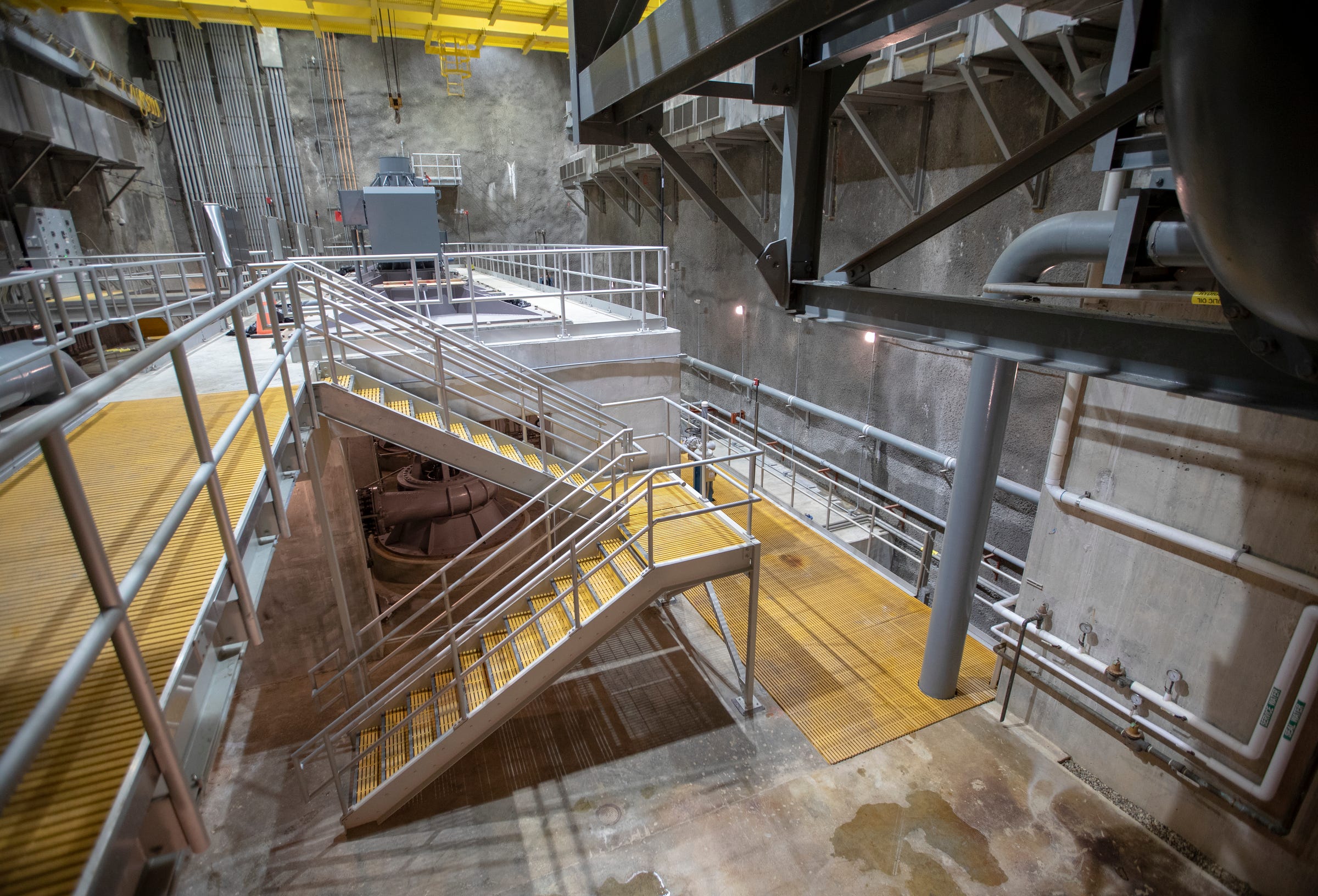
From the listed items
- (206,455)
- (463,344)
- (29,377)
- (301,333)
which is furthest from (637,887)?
(29,377)

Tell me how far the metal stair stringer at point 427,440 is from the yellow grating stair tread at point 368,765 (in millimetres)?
2614

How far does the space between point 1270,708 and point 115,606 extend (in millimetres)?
6296

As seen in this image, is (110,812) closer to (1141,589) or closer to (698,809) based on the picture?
(698,809)

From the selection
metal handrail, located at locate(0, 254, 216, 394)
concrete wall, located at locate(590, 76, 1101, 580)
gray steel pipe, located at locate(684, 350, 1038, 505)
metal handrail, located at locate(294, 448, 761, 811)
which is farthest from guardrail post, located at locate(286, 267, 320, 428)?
concrete wall, located at locate(590, 76, 1101, 580)

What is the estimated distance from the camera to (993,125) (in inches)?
259

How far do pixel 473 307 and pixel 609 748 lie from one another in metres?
4.90

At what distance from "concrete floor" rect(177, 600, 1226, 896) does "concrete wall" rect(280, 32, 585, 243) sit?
1840cm

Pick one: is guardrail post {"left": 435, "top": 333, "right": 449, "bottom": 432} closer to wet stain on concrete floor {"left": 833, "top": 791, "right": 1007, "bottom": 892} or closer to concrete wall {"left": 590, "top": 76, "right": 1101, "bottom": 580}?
wet stain on concrete floor {"left": 833, "top": 791, "right": 1007, "bottom": 892}

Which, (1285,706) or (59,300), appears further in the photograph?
(59,300)

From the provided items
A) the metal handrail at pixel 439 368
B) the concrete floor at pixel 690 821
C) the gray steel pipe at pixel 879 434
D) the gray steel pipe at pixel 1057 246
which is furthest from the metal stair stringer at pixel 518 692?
the gray steel pipe at pixel 879 434

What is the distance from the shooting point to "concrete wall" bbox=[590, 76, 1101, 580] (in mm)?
7281

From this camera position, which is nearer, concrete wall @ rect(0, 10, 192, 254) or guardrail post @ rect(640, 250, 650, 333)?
guardrail post @ rect(640, 250, 650, 333)

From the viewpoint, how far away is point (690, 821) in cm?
524

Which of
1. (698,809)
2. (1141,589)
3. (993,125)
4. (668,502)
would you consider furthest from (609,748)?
(993,125)
